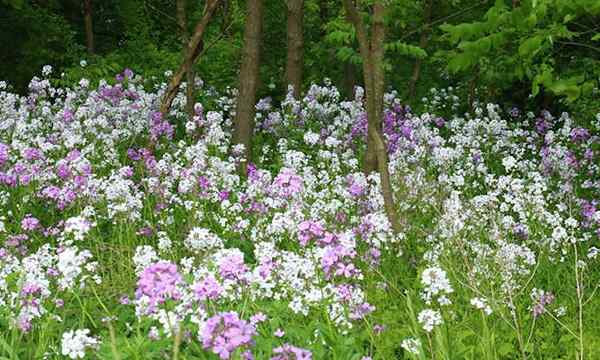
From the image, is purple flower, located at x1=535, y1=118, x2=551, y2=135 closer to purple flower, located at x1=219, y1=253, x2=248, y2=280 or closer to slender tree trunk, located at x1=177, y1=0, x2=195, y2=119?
slender tree trunk, located at x1=177, y1=0, x2=195, y2=119

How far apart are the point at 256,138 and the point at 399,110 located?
2.73 metres

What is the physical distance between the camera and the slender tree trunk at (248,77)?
10188 mm

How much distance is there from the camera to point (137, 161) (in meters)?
10.1

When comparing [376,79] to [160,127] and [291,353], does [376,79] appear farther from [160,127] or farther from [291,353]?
[291,353]

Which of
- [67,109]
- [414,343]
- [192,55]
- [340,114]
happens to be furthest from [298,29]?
[414,343]

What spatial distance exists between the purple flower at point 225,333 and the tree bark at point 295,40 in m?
10.6

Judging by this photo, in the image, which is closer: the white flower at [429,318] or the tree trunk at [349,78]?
the white flower at [429,318]

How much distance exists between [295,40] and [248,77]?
301 cm

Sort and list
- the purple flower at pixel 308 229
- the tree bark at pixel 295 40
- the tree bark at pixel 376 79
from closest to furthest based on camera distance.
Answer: the purple flower at pixel 308 229 < the tree bark at pixel 376 79 < the tree bark at pixel 295 40

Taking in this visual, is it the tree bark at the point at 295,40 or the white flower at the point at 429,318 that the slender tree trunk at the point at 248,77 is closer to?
the tree bark at the point at 295,40

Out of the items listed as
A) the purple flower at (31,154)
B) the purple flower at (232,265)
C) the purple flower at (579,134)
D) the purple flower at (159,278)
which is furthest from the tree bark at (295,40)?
the purple flower at (159,278)

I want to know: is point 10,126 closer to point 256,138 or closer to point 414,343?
point 256,138

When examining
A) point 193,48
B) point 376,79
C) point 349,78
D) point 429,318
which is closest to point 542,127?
point 349,78

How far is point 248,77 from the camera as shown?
1038cm
